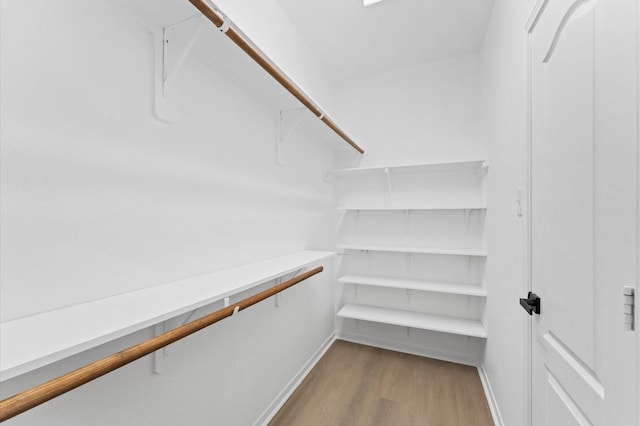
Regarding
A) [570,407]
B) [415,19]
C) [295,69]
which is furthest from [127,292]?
[415,19]

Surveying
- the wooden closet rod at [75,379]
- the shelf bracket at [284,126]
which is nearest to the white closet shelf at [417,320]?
the shelf bracket at [284,126]

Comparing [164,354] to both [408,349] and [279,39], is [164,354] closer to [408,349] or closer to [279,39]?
[279,39]

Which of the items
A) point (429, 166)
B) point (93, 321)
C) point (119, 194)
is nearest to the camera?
point (93, 321)

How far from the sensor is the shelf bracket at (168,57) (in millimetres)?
929

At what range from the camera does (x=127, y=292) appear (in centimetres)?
86

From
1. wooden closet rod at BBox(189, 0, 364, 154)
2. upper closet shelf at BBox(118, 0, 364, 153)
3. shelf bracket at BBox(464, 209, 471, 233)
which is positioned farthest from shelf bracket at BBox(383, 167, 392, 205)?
upper closet shelf at BBox(118, 0, 364, 153)

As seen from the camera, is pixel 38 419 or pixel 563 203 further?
pixel 563 203

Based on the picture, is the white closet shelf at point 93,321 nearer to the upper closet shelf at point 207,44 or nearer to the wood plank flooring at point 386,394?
the upper closet shelf at point 207,44

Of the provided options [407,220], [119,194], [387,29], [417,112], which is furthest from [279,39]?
[407,220]

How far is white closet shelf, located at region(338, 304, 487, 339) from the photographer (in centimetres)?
210

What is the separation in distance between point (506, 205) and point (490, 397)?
1324 mm

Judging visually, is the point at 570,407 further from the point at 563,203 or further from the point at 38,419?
the point at 38,419

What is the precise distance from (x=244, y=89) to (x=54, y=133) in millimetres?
873

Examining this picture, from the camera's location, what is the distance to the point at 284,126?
5.79ft
